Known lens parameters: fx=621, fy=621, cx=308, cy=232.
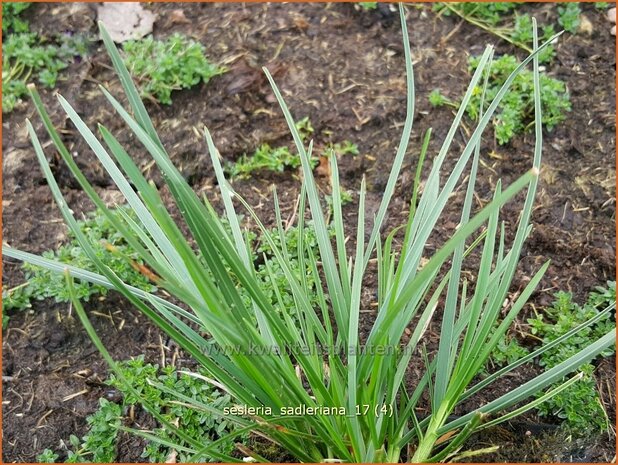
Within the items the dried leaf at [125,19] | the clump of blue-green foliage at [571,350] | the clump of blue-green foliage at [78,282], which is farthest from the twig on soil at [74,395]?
the dried leaf at [125,19]

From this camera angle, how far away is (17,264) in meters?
1.95

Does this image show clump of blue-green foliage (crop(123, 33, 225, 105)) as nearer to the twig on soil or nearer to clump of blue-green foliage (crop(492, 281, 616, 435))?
the twig on soil

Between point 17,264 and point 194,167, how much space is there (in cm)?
64

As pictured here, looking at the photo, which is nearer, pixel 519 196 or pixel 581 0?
pixel 519 196

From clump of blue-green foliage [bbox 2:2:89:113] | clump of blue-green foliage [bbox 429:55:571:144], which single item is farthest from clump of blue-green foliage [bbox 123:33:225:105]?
A: clump of blue-green foliage [bbox 429:55:571:144]

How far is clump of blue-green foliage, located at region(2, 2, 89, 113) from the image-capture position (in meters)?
2.36

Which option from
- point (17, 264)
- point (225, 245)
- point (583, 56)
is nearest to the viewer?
point (225, 245)

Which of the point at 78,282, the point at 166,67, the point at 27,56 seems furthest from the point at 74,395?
the point at 27,56

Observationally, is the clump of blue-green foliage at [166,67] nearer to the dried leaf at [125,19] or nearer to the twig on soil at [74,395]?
the dried leaf at [125,19]

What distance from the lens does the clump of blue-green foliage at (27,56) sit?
236 cm

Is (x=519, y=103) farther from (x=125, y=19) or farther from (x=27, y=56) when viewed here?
(x=27, y=56)

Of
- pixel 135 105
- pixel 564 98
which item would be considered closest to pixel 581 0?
pixel 564 98

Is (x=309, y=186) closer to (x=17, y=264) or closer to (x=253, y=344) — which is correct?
(x=253, y=344)

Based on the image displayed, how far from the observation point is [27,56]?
2.40 metres
